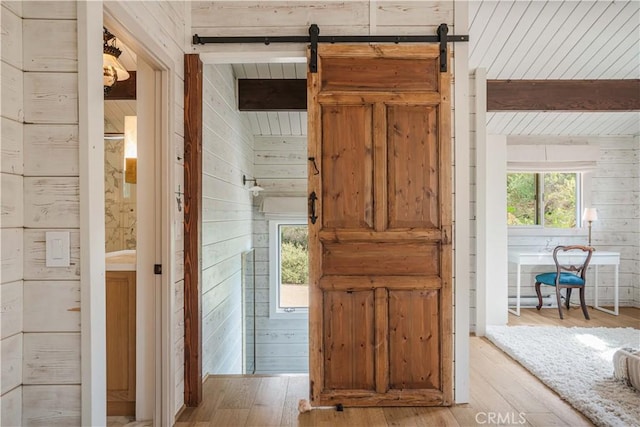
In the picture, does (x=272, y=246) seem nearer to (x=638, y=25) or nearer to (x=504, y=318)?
(x=504, y=318)

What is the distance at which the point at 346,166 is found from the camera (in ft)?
8.20

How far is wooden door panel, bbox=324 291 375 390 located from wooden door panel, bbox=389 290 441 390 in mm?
138

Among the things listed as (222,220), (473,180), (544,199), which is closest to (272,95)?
(222,220)

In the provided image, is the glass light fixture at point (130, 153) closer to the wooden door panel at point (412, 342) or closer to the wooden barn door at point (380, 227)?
the wooden barn door at point (380, 227)

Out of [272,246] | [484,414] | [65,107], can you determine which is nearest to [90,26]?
[65,107]

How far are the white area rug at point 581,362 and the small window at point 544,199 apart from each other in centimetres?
182

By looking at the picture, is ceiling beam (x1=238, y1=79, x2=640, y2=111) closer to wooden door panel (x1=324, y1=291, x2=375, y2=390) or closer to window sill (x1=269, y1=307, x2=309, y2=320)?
wooden door panel (x1=324, y1=291, x2=375, y2=390)

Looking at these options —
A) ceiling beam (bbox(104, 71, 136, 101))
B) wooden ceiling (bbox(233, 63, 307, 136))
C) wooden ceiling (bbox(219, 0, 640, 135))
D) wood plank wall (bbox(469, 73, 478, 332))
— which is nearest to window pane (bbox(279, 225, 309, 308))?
wooden ceiling (bbox(233, 63, 307, 136))

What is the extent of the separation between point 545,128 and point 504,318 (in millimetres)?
2718

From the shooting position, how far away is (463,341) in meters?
2.52

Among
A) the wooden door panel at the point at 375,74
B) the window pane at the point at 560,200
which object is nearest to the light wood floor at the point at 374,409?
the wooden door panel at the point at 375,74

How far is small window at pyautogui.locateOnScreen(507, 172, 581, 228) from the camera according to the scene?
18.8 feet

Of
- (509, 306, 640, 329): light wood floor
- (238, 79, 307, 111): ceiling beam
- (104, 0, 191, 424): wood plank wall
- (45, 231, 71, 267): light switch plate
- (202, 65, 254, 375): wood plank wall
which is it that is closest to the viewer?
(45, 231, 71, 267): light switch plate

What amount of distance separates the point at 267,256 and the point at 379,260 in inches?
119
